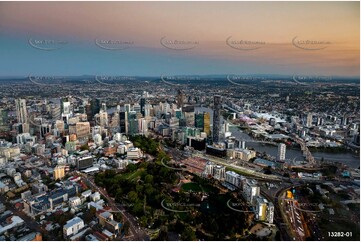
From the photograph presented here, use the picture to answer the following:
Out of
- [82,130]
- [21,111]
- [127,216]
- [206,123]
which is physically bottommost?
[127,216]

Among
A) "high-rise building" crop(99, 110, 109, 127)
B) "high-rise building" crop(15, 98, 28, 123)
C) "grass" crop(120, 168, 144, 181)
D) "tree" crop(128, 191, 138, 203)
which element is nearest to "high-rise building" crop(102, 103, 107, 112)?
"high-rise building" crop(99, 110, 109, 127)

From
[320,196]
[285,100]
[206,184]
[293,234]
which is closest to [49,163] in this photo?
[206,184]

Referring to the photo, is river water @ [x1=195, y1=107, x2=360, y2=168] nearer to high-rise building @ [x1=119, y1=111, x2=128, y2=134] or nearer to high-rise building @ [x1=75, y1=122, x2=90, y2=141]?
high-rise building @ [x1=119, y1=111, x2=128, y2=134]

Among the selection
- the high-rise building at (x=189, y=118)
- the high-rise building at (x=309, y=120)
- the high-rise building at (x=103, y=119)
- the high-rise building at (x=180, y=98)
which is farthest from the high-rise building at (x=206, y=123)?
the high-rise building at (x=103, y=119)

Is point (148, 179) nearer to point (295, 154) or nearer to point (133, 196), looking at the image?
point (133, 196)

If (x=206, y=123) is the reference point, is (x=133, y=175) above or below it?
below

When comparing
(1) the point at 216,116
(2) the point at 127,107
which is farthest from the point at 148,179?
(2) the point at 127,107

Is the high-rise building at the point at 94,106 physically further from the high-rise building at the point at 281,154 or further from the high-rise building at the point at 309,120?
the high-rise building at the point at 309,120

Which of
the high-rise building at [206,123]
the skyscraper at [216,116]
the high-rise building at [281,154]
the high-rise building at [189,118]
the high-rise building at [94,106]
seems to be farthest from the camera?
the high-rise building at [94,106]

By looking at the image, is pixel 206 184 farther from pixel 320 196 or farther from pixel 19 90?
pixel 19 90
